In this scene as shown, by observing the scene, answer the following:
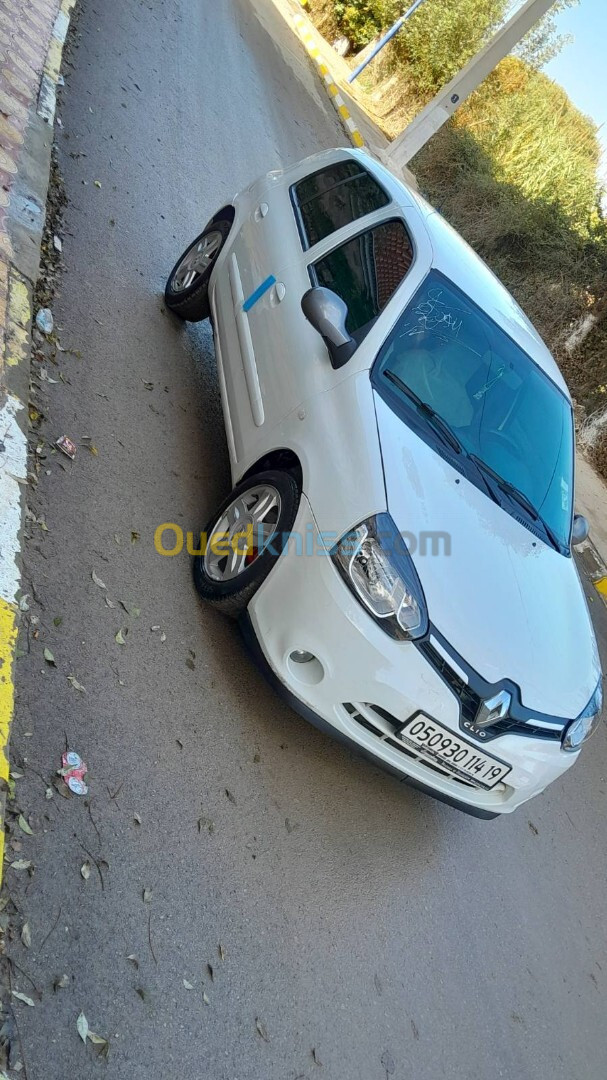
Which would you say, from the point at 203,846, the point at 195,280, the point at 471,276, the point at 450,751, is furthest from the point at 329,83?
the point at 203,846

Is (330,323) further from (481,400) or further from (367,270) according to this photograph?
(481,400)

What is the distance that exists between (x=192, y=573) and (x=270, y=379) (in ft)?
3.54

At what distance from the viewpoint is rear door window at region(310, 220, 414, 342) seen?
398 cm

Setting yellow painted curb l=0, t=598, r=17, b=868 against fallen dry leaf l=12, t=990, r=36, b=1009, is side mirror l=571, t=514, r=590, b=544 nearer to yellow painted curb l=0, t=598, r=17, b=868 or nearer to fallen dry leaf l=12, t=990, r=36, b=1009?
yellow painted curb l=0, t=598, r=17, b=868

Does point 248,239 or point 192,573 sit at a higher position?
point 248,239

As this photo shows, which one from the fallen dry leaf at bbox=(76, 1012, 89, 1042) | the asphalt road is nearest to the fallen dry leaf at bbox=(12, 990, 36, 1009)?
the asphalt road

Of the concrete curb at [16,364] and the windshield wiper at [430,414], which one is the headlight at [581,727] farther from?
the concrete curb at [16,364]

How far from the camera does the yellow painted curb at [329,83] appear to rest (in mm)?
15288

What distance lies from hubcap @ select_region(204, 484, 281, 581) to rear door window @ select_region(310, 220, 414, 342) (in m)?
0.94

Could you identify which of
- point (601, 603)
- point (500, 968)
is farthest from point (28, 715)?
point (601, 603)

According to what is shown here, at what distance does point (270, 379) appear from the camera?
4.06m

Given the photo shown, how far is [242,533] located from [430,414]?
1.06 meters

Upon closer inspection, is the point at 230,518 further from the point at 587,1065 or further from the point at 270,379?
the point at 587,1065

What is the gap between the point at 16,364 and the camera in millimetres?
3834
